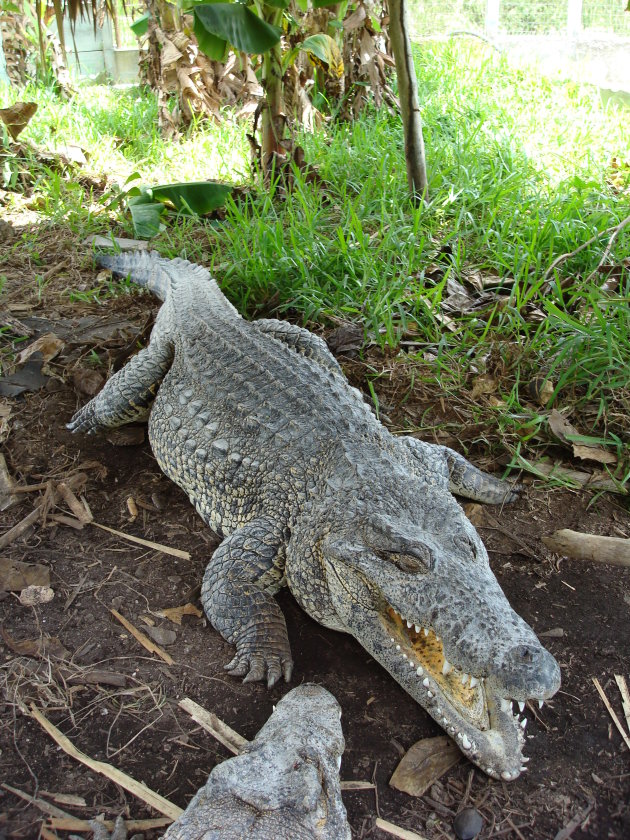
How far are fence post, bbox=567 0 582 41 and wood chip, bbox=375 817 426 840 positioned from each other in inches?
439

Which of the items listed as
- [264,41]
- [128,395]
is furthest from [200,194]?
[128,395]

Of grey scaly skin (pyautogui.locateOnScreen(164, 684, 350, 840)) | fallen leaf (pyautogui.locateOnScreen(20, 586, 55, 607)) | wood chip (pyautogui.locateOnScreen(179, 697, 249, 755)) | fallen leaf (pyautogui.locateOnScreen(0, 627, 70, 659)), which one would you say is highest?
grey scaly skin (pyautogui.locateOnScreen(164, 684, 350, 840))

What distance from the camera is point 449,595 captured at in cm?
221

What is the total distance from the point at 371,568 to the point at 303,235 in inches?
111

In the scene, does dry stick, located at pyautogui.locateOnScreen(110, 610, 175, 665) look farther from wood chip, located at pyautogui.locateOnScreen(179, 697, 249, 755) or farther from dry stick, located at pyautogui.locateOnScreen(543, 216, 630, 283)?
dry stick, located at pyautogui.locateOnScreen(543, 216, 630, 283)

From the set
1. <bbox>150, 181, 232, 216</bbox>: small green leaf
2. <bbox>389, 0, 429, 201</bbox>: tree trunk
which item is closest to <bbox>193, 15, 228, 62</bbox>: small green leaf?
<bbox>150, 181, 232, 216</bbox>: small green leaf

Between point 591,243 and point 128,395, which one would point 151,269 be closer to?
point 128,395

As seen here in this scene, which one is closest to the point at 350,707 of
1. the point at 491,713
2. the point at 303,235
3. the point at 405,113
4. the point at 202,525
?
the point at 491,713

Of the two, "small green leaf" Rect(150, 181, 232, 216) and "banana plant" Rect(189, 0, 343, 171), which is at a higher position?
"banana plant" Rect(189, 0, 343, 171)

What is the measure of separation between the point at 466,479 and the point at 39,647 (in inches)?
78.8

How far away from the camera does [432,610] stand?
220 centimetres

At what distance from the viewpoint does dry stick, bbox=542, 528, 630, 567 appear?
2.93 metres

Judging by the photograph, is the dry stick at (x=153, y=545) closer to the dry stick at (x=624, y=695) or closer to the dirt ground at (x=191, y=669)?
the dirt ground at (x=191, y=669)

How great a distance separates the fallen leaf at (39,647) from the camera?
2.59m
